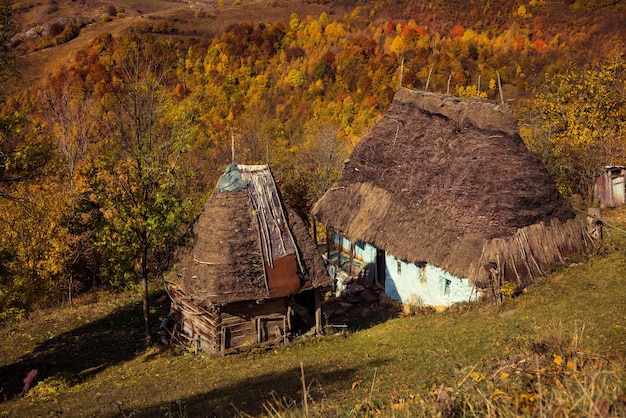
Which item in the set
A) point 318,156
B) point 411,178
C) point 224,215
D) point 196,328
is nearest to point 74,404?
point 196,328

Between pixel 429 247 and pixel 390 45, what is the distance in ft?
Result: 243

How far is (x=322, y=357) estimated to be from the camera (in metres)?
17.2

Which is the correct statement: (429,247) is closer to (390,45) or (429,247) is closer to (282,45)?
(390,45)

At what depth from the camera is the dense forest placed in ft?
63.7

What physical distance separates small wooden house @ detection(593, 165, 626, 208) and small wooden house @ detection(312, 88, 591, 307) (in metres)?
9.30

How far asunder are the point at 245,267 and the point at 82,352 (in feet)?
26.4

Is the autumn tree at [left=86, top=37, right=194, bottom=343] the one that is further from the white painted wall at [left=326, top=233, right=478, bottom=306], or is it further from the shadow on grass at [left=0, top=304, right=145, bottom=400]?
the white painted wall at [left=326, top=233, right=478, bottom=306]

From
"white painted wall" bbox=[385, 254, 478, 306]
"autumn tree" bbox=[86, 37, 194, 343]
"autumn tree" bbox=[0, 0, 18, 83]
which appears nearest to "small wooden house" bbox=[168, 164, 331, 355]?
"autumn tree" bbox=[86, 37, 194, 343]

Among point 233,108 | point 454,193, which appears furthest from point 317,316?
point 233,108

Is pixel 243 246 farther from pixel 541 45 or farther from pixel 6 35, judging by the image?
pixel 541 45

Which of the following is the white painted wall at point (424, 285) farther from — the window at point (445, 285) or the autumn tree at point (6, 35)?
the autumn tree at point (6, 35)

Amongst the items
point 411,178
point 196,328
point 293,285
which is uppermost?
point 411,178

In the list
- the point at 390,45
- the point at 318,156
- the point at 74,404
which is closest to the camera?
the point at 74,404

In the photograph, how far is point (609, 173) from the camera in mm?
29734
